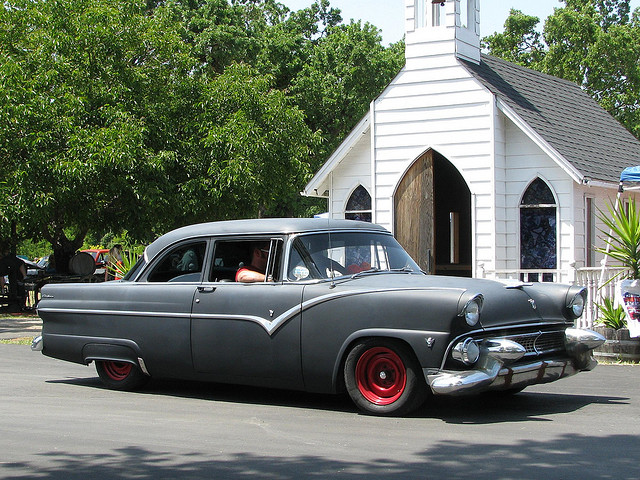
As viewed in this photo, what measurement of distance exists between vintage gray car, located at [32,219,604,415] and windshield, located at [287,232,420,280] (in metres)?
0.01

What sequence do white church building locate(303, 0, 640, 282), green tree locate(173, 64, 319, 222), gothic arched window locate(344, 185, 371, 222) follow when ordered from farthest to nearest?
green tree locate(173, 64, 319, 222)
gothic arched window locate(344, 185, 371, 222)
white church building locate(303, 0, 640, 282)

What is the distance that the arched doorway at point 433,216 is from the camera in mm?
16969

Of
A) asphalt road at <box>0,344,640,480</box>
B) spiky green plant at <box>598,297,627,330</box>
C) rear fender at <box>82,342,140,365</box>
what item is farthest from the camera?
spiky green plant at <box>598,297,627,330</box>

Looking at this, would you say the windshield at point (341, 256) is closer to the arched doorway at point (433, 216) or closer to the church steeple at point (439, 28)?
the arched doorway at point (433, 216)

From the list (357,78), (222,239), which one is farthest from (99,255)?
(222,239)

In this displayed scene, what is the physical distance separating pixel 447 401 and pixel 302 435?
2.05 metres

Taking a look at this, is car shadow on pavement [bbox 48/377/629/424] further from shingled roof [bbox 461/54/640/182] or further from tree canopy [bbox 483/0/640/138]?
tree canopy [bbox 483/0/640/138]

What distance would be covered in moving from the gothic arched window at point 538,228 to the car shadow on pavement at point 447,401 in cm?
790

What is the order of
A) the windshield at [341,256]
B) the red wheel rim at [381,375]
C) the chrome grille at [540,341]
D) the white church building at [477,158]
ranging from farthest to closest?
the white church building at [477,158], the windshield at [341,256], the chrome grille at [540,341], the red wheel rim at [381,375]

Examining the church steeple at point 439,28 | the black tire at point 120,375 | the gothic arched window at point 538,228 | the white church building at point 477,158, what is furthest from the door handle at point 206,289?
the church steeple at point 439,28

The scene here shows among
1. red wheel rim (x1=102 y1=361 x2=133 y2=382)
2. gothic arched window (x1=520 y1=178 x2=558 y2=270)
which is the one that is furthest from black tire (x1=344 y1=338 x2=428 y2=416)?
gothic arched window (x1=520 y1=178 x2=558 y2=270)

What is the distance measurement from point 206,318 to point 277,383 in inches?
37.1

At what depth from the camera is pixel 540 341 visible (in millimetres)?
7844

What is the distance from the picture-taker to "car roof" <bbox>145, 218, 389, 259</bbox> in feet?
27.4
